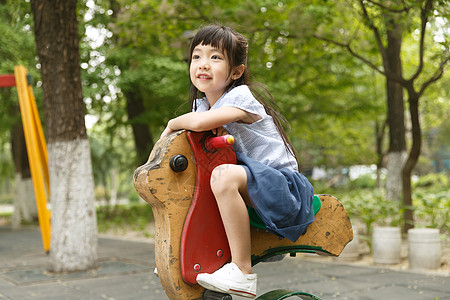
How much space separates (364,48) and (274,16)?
8.25 ft

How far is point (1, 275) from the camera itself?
6.33 metres

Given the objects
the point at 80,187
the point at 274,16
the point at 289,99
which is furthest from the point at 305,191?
the point at 289,99

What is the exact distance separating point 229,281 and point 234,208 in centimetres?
30

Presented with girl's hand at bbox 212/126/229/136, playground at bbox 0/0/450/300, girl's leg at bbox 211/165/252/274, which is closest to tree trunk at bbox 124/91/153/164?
playground at bbox 0/0/450/300

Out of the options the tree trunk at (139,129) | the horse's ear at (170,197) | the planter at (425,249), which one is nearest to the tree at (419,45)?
the planter at (425,249)

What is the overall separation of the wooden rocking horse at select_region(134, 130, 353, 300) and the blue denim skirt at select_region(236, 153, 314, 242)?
138 mm

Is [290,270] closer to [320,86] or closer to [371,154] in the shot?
[320,86]

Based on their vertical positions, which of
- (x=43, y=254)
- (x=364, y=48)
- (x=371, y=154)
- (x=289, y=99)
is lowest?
(x=43, y=254)

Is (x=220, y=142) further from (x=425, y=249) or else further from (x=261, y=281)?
(x=425, y=249)

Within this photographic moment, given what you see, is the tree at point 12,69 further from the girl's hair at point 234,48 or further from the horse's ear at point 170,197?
the horse's ear at point 170,197

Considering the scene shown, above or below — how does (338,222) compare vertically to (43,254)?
above

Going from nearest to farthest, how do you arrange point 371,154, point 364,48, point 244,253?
point 244,253, point 364,48, point 371,154

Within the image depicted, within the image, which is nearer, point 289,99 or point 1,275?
point 1,275

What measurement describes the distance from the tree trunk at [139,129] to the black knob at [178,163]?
11.1 m
